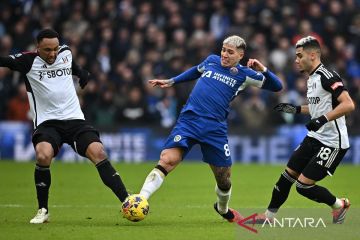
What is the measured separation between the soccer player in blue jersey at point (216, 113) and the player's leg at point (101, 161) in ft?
1.87

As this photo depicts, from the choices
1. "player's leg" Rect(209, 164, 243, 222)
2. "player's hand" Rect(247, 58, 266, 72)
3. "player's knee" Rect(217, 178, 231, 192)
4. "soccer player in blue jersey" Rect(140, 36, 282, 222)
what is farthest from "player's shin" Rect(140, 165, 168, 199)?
"player's hand" Rect(247, 58, 266, 72)

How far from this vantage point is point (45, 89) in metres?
11.3

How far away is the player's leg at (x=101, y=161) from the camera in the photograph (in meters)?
11.0

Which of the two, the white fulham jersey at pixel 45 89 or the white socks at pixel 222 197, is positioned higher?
the white fulham jersey at pixel 45 89

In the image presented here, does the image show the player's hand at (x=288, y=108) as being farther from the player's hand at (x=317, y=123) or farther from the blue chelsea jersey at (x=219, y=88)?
the player's hand at (x=317, y=123)

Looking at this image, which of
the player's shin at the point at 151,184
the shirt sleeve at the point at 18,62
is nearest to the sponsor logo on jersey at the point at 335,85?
the player's shin at the point at 151,184

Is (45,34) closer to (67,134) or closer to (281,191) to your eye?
(67,134)

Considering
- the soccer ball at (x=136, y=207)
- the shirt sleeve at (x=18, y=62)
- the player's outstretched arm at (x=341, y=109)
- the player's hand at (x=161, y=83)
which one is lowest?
the soccer ball at (x=136, y=207)

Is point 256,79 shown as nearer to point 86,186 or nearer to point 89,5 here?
point 86,186

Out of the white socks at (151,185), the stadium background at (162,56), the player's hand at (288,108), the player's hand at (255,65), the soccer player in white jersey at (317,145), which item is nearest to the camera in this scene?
the white socks at (151,185)

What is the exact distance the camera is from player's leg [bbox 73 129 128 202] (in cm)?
1104

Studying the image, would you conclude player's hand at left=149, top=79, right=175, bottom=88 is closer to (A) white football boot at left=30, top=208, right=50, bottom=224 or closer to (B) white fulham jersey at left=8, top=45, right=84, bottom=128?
(B) white fulham jersey at left=8, top=45, right=84, bottom=128

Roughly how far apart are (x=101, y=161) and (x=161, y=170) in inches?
35.6

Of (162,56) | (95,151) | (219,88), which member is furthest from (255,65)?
(162,56)
